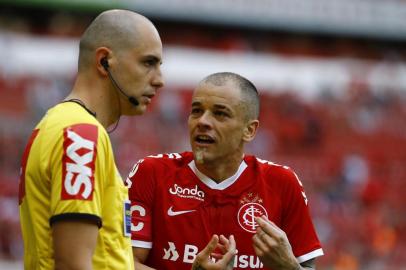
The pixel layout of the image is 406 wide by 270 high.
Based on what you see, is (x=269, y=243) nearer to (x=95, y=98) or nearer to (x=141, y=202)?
(x=141, y=202)

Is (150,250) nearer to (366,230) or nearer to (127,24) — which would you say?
(127,24)

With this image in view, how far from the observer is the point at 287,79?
28.2 metres

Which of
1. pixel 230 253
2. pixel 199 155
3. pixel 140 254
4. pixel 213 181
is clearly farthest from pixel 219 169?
pixel 230 253

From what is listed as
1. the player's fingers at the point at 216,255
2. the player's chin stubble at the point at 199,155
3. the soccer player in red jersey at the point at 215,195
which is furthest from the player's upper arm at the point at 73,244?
the player's chin stubble at the point at 199,155

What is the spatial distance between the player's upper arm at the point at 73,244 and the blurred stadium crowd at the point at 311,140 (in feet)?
40.6

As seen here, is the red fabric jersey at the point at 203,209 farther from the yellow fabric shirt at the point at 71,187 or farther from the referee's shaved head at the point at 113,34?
the referee's shaved head at the point at 113,34

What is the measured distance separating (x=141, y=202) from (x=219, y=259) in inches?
24.4

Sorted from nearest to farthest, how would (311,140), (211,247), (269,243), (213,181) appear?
(211,247), (269,243), (213,181), (311,140)

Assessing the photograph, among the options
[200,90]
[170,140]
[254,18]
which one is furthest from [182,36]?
[200,90]

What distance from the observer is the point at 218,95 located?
5191 millimetres

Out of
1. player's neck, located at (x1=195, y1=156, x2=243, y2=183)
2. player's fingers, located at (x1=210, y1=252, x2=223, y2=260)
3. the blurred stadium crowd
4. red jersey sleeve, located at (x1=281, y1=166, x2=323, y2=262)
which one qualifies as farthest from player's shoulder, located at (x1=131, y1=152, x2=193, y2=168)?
the blurred stadium crowd

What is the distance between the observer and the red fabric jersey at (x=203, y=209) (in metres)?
5.11

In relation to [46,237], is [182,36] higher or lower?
higher

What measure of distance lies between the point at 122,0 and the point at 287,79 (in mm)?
5301
